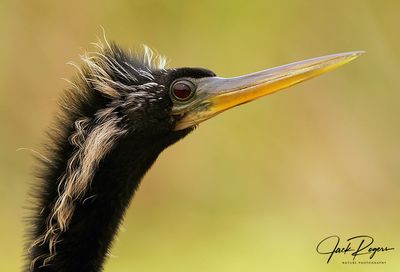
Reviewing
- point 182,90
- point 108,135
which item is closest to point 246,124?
point 182,90

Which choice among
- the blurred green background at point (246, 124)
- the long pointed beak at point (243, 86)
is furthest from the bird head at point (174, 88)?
the blurred green background at point (246, 124)

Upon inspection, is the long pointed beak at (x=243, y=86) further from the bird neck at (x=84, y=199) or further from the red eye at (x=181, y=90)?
the bird neck at (x=84, y=199)

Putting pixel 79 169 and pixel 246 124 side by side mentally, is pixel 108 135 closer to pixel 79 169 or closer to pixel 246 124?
pixel 79 169

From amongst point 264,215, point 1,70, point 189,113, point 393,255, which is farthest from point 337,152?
point 189,113

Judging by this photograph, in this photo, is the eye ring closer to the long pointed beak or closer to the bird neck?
the long pointed beak

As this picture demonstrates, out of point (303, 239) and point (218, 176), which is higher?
point (218, 176)

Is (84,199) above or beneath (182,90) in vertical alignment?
beneath

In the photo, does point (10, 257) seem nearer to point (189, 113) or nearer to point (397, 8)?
point (189, 113)

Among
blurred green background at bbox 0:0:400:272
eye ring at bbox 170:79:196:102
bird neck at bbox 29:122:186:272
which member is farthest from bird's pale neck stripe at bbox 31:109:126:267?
blurred green background at bbox 0:0:400:272
